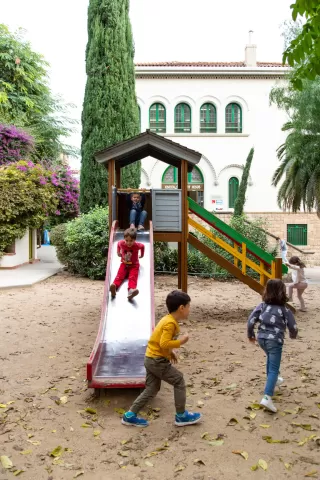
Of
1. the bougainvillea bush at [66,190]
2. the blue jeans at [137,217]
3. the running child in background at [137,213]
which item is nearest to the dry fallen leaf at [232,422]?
the running child in background at [137,213]

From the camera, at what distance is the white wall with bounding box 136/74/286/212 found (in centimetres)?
3069

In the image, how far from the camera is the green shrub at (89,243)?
1631 cm

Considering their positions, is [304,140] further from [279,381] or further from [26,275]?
[279,381]

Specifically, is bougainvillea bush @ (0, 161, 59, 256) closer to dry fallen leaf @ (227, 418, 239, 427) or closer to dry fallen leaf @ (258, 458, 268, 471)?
dry fallen leaf @ (227, 418, 239, 427)

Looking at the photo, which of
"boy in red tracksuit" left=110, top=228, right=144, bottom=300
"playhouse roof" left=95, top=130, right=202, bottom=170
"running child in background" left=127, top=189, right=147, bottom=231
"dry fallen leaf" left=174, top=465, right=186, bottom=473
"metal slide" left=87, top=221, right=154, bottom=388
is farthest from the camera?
"running child in background" left=127, top=189, right=147, bottom=231

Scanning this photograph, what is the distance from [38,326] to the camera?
9336 millimetres

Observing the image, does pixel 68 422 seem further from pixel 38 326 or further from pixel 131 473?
pixel 38 326

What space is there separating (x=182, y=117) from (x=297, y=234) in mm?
10702

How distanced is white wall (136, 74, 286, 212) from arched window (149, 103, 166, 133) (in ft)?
0.92

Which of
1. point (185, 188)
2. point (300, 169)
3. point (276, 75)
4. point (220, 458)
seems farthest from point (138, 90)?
point (220, 458)

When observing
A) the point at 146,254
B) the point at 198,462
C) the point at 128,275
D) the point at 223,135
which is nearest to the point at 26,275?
the point at 146,254

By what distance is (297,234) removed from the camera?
26.0 m

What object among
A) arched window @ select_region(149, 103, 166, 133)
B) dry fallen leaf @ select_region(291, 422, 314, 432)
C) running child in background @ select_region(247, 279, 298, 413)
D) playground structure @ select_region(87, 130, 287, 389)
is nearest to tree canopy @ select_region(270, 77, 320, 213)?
playground structure @ select_region(87, 130, 287, 389)

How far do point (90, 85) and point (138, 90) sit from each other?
11.4 m
